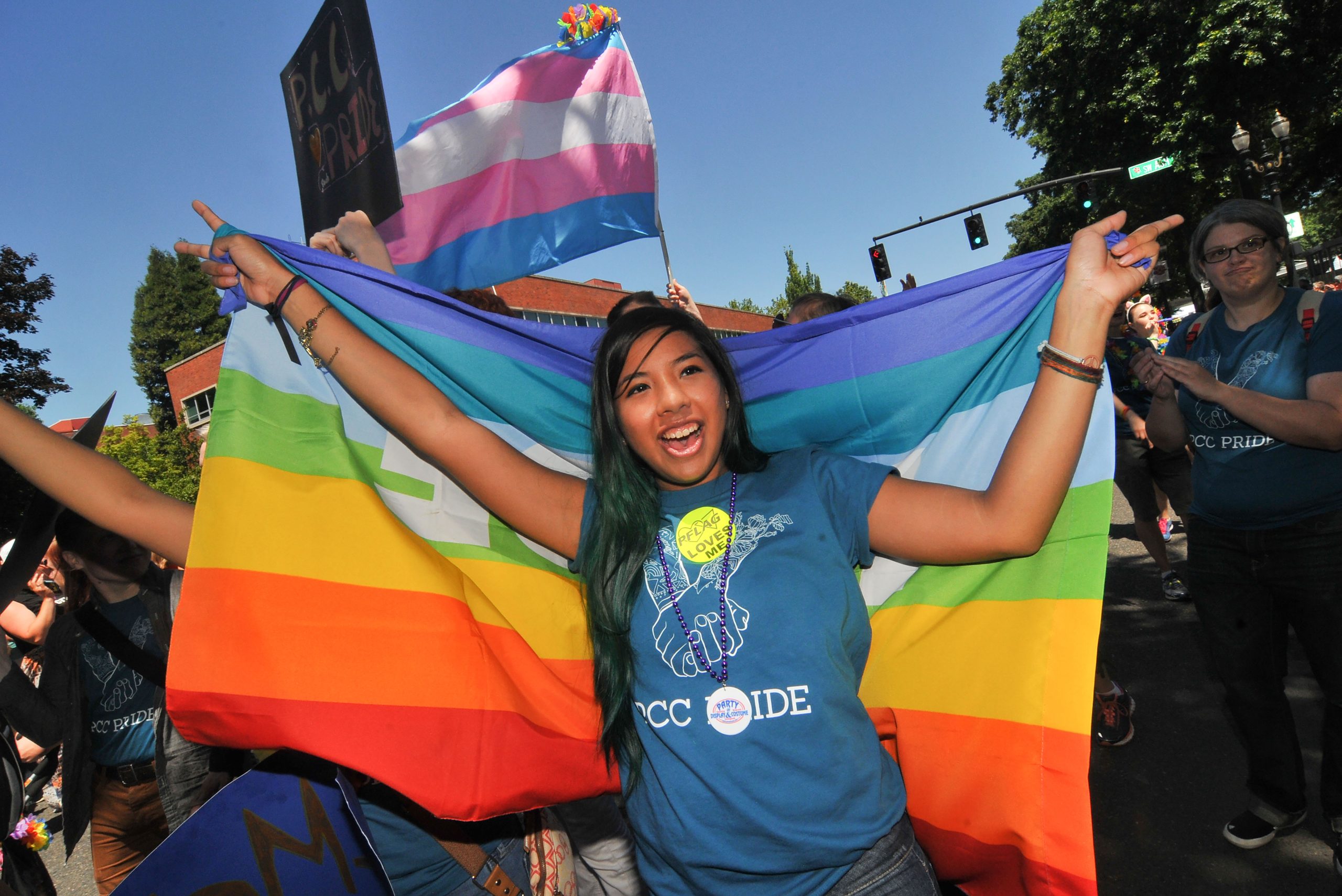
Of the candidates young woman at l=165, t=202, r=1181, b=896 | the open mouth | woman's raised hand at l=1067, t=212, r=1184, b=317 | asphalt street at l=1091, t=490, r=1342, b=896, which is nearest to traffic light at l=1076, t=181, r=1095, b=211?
asphalt street at l=1091, t=490, r=1342, b=896

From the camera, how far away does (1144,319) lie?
5051mm

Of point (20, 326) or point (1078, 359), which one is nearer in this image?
point (1078, 359)

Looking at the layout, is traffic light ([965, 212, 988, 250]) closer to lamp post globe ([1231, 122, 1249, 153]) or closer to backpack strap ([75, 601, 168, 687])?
lamp post globe ([1231, 122, 1249, 153])

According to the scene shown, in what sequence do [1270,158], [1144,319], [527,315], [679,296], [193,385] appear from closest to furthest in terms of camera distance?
[679,296]
[1144,319]
[1270,158]
[527,315]
[193,385]

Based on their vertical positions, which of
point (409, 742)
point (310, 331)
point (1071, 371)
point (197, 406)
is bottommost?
point (409, 742)

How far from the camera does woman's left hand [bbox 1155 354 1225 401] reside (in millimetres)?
2777

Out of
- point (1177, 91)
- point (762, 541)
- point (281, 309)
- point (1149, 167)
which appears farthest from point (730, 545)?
point (1177, 91)

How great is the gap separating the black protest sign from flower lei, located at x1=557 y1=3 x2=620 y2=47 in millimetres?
2154

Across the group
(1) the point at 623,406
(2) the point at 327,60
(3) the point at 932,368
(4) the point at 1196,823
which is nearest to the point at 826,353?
(3) the point at 932,368

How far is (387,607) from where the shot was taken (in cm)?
197

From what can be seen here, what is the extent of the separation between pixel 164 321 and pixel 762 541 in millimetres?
60823

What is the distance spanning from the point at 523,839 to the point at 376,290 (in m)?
1.48

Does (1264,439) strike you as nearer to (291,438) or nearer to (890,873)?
(890,873)

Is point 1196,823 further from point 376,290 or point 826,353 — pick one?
point 376,290
